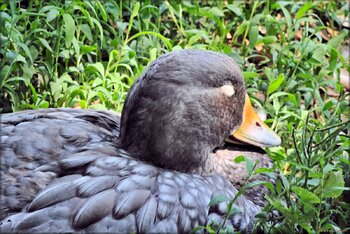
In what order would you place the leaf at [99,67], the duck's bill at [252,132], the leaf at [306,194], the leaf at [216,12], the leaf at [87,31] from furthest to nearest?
the leaf at [216,12] → the leaf at [87,31] → the leaf at [99,67] → the duck's bill at [252,132] → the leaf at [306,194]

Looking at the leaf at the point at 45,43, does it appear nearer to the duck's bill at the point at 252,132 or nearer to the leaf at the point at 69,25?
the leaf at the point at 69,25

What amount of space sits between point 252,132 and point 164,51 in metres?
1.30

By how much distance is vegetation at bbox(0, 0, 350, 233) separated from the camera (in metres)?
3.97

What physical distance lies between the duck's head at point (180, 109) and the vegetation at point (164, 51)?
0.43m

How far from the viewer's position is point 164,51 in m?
4.60

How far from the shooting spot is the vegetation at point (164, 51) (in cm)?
397

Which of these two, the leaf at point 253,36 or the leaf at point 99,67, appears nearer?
the leaf at point 99,67

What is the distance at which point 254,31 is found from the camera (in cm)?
464

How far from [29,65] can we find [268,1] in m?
1.71

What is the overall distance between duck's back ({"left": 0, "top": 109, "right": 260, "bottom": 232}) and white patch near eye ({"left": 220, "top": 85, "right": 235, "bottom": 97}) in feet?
Result: 1.17

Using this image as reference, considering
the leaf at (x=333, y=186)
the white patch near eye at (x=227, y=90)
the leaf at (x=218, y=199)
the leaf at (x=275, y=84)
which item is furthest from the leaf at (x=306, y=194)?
the leaf at (x=275, y=84)

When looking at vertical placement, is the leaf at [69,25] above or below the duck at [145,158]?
above

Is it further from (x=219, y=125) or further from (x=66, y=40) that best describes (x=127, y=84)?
(x=219, y=125)

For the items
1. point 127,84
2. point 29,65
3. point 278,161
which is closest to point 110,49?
point 127,84
